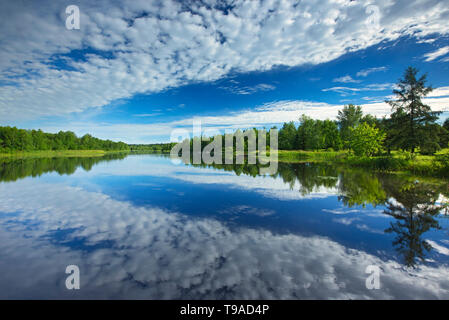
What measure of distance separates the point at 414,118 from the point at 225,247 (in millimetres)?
38878

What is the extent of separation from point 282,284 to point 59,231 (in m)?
9.08

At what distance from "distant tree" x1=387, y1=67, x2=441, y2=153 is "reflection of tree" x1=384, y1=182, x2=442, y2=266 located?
19089mm

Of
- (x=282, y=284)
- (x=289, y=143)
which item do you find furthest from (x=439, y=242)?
(x=289, y=143)

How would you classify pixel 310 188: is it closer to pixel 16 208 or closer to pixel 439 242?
pixel 439 242

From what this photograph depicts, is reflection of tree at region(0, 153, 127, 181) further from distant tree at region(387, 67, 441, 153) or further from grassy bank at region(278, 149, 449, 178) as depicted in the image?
distant tree at region(387, 67, 441, 153)

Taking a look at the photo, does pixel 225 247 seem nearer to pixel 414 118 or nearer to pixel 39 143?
pixel 414 118

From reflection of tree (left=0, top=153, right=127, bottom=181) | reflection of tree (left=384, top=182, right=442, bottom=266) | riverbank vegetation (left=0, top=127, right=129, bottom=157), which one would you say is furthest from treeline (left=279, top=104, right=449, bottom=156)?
riverbank vegetation (left=0, top=127, right=129, bottom=157)

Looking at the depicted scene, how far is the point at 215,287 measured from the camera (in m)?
4.80

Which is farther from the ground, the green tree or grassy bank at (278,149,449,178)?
the green tree

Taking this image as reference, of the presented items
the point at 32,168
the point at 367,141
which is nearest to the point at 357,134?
the point at 367,141

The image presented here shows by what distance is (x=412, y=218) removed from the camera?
9.64m

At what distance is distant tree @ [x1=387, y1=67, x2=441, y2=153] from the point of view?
29.2m

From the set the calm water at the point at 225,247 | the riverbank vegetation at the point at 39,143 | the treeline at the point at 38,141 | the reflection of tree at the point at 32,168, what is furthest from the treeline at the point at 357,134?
the treeline at the point at 38,141
